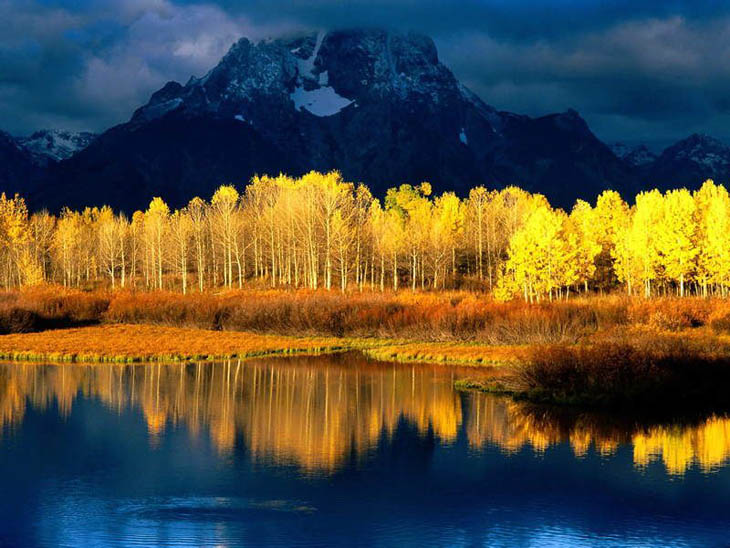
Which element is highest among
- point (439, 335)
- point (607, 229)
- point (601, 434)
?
point (607, 229)

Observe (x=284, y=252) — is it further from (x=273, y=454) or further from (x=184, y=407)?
(x=273, y=454)

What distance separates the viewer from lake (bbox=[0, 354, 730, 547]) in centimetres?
1487

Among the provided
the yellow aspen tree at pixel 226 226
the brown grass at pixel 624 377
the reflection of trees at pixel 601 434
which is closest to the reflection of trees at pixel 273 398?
the reflection of trees at pixel 601 434

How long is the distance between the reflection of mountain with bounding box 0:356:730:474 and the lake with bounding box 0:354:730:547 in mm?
104

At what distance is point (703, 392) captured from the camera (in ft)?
91.8

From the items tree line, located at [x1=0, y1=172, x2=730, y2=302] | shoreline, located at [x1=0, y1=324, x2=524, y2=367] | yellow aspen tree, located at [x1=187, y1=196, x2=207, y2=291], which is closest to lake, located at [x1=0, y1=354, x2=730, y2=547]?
shoreline, located at [x1=0, y1=324, x2=524, y2=367]

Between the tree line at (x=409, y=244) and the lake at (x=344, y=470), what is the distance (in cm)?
4462

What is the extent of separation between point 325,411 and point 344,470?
771 centimetres

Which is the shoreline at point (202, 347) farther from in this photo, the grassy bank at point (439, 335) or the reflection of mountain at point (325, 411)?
the reflection of mountain at point (325, 411)

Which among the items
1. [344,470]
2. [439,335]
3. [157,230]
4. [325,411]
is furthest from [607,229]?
[344,470]

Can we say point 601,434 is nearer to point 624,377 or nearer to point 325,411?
point 624,377

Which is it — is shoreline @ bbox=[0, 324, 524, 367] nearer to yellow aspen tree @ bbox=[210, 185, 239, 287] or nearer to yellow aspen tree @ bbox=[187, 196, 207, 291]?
yellow aspen tree @ bbox=[210, 185, 239, 287]

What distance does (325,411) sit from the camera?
26750 mm

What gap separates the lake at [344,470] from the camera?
48.8 feet
